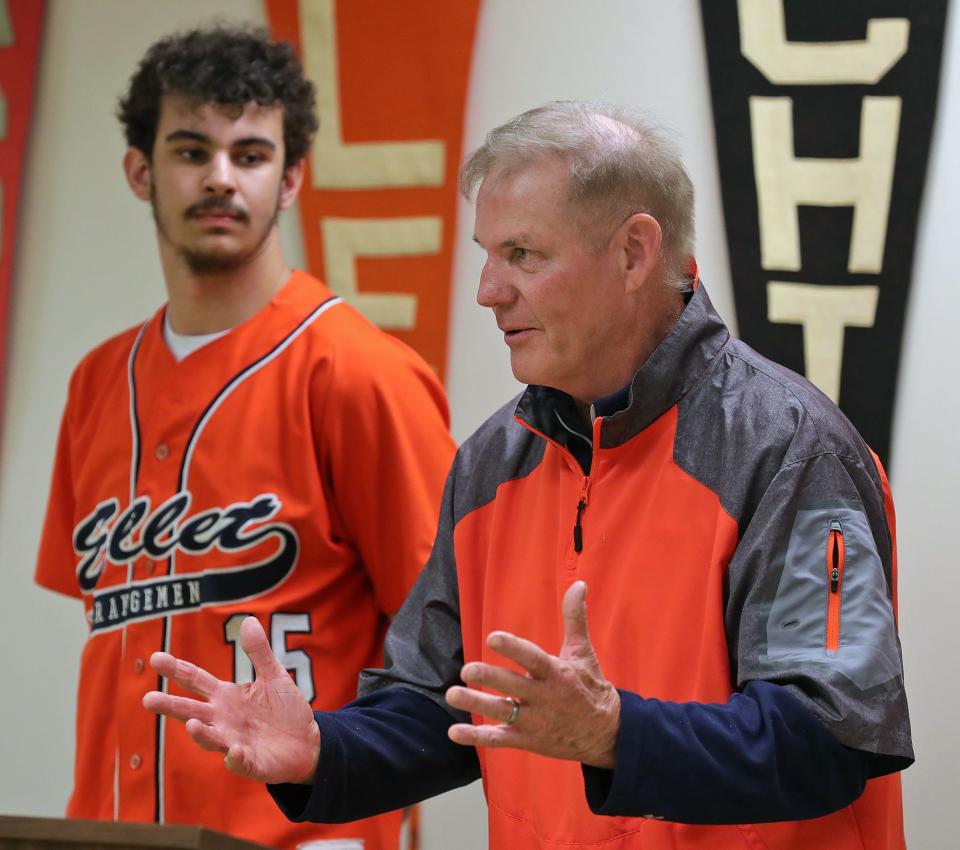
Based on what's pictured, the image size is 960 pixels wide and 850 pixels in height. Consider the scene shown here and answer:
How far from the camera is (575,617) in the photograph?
1.17 m

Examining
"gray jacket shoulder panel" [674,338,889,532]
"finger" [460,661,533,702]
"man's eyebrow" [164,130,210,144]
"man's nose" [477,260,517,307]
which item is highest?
"man's eyebrow" [164,130,210,144]

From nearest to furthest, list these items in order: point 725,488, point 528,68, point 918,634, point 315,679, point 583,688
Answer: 1. point 583,688
2. point 725,488
3. point 315,679
4. point 918,634
5. point 528,68

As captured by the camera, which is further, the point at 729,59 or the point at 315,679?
the point at 729,59

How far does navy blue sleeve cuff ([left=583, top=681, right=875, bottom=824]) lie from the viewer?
1.20 meters

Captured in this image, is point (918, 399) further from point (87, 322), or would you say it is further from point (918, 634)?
point (87, 322)

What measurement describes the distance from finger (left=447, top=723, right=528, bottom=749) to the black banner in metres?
1.13

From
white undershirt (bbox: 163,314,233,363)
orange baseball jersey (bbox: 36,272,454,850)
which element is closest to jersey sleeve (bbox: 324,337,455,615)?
orange baseball jersey (bbox: 36,272,454,850)

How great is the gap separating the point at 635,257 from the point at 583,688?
1.63ft

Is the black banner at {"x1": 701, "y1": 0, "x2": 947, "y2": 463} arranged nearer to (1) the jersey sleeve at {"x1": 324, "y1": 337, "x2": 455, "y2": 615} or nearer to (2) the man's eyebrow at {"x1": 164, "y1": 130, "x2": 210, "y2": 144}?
(1) the jersey sleeve at {"x1": 324, "y1": 337, "x2": 455, "y2": 615}

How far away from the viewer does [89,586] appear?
210 centimetres

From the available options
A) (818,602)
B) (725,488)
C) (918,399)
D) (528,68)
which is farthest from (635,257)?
(528,68)

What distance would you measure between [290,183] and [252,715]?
1095 mm

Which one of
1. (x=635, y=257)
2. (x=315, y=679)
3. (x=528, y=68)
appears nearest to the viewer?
(x=635, y=257)

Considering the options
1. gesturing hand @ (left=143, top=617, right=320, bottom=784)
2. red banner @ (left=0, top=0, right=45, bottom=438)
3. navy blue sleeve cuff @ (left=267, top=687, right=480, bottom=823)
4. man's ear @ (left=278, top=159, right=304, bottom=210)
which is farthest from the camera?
red banner @ (left=0, top=0, right=45, bottom=438)
